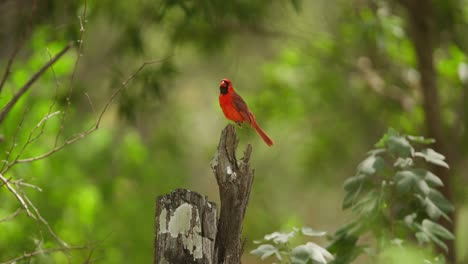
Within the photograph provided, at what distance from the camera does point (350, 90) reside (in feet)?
33.9

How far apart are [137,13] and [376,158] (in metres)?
3.45

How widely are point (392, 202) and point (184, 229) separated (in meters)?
1.43

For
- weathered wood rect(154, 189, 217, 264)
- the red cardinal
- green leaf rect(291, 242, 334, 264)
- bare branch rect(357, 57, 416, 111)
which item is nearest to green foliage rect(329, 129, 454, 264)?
green leaf rect(291, 242, 334, 264)

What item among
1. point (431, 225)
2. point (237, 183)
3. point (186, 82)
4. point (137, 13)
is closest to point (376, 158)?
point (431, 225)

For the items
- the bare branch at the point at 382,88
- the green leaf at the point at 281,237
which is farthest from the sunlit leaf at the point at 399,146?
the bare branch at the point at 382,88

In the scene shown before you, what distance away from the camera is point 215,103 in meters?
10.2

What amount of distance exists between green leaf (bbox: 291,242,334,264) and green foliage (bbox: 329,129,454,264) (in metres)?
0.19

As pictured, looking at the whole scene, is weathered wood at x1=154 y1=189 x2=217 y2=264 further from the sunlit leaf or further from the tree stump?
the sunlit leaf

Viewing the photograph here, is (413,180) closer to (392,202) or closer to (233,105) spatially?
(392,202)

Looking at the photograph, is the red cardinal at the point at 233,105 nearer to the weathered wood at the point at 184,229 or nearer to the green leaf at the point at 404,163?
the weathered wood at the point at 184,229

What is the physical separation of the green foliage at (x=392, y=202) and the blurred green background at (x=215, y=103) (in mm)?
1699

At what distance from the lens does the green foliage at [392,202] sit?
4195mm

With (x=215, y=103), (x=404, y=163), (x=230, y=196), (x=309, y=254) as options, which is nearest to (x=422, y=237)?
(x=404, y=163)

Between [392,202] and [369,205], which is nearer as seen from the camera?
[369,205]
